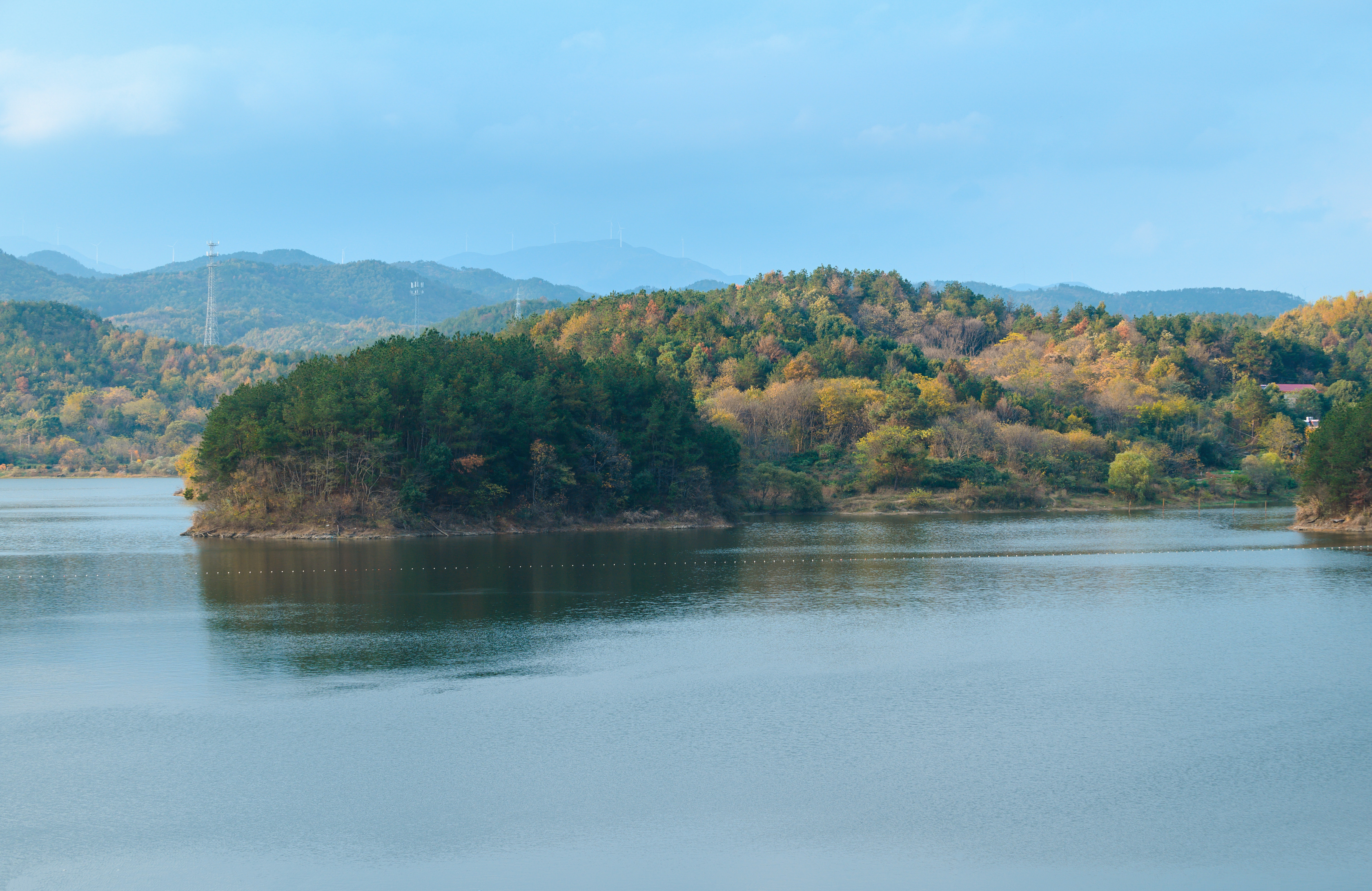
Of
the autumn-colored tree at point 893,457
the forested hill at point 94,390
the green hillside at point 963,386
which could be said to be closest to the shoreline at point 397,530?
the green hillside at point 963,386

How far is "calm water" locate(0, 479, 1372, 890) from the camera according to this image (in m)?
13.0

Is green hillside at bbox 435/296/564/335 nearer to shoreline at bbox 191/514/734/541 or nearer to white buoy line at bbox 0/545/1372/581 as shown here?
shoreline at bbox 191/514/734/541

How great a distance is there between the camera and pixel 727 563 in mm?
43281

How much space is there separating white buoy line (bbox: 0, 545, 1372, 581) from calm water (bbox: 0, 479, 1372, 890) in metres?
2.10

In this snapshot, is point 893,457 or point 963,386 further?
point 963,386

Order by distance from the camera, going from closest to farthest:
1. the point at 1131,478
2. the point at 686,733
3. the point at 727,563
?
the point at 686,733, the point at 727,563, the point at 1131,478

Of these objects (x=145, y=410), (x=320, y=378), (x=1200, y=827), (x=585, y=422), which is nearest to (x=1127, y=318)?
(x=585, y=422)

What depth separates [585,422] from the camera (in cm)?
6053

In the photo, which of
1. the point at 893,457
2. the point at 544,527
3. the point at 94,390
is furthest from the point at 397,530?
the point at 94,390

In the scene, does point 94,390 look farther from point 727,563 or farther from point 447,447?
point 727,563

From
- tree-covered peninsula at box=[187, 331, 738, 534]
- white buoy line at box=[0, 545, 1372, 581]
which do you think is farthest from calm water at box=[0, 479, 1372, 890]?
tree-covered peninsula at box=[187, 331, 738, 534]

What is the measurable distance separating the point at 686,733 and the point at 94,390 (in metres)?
152

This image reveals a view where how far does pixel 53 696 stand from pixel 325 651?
552 cm

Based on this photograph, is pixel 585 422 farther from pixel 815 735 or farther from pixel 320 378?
pixel 815 735
